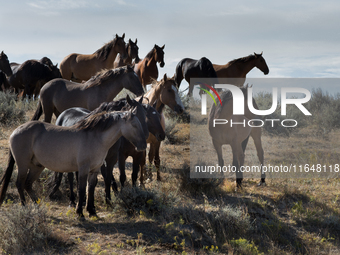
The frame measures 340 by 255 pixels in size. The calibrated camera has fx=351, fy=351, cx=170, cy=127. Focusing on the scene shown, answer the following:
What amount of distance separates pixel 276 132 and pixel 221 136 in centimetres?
670

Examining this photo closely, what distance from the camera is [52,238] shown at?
14.5 ft

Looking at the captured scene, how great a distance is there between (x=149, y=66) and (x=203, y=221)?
6919 mm

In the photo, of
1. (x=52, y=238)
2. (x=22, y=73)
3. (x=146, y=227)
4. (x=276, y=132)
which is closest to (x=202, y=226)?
(x=146, y=227)

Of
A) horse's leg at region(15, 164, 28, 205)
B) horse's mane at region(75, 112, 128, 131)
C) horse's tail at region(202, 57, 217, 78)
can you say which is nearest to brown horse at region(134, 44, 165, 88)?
horse's tail at region(202, 57, 217, 78)

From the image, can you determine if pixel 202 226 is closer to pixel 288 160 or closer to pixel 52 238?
pixel 52 238

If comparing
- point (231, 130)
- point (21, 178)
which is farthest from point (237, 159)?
point (21, 178)

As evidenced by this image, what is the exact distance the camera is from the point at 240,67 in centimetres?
1530

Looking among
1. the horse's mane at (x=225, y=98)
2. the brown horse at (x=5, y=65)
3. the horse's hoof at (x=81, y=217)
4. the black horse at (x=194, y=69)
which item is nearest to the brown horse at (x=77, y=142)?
the horse's hoof at (x=81, y=217)

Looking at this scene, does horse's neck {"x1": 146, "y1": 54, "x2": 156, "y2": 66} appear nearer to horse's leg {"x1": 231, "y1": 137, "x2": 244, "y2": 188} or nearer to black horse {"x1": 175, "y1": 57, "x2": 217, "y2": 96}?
black horse {"x1": 175, "y1": 57, "x2": 217, "y2": 96}

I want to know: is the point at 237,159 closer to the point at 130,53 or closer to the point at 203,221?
the point at 203,221

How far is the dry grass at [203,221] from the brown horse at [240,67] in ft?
26.3

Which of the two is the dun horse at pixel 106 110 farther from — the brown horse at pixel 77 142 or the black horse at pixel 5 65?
the black horse at pixel 5 65

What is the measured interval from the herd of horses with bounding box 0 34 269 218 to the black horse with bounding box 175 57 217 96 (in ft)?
11.6

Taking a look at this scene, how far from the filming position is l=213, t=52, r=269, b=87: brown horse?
15.2 m
